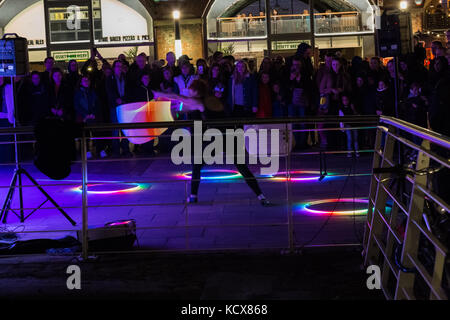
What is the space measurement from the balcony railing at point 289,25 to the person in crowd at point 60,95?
6.68 metres

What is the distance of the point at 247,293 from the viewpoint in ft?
16.3

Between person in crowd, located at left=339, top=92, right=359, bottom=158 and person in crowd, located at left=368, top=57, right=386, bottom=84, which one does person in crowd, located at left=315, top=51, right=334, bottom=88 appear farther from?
person in crowd, located at left=368, top=57, right=386, bottom=84

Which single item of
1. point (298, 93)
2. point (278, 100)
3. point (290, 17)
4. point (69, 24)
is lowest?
point (278, 100)

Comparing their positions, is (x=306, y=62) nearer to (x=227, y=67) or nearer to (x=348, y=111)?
(x=348, y=111)

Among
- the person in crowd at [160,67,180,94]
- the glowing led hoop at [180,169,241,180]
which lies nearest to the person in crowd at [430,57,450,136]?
the glowing led hoop at [180,169,241,180]

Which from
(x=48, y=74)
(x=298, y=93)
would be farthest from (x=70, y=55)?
(x=298, y=93)

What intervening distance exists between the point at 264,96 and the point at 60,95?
4.03 m

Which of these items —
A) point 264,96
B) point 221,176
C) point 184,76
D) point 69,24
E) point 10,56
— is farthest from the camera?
point 69,24

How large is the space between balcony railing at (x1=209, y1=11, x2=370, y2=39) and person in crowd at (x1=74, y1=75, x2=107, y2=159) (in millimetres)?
6495

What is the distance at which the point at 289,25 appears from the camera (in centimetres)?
1959

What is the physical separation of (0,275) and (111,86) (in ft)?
27.8

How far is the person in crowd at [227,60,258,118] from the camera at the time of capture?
12953 mm

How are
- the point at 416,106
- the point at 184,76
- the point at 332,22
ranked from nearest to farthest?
the point at 416,106, the point at 184,76, the point at 332,22

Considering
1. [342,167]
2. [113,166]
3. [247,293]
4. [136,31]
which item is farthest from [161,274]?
[136,31]
